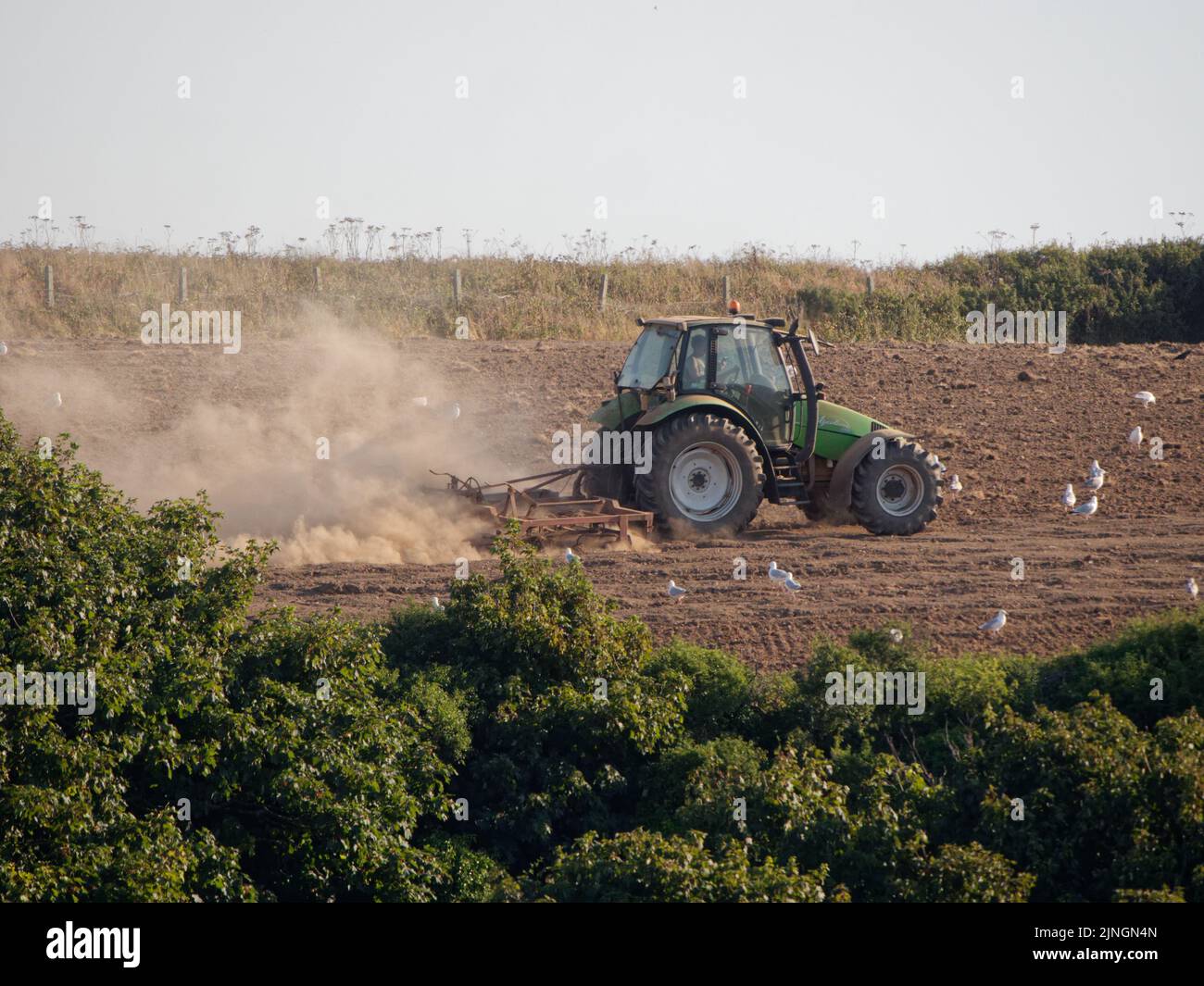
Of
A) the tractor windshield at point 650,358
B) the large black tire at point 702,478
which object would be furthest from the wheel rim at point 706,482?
the tractor windshield at point 650,358

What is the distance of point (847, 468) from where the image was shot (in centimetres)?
1461

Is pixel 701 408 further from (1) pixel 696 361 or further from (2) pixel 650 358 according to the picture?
(2) pixel 650 358

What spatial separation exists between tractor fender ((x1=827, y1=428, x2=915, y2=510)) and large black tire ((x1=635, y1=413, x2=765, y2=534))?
2.83 feet

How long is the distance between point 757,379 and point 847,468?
4.48 feet

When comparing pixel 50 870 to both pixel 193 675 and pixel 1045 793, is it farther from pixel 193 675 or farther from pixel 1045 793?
pixel 1045 793

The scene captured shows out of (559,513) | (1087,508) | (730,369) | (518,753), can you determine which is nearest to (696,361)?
(730,369)

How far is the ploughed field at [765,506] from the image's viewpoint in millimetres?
12320

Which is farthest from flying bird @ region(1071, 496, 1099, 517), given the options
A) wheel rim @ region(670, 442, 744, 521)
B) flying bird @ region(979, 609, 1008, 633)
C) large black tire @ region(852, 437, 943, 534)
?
flying bird @ region(979, 609, 1008, 633)

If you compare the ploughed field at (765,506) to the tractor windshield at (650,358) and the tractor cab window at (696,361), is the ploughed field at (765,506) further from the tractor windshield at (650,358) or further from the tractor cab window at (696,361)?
the tractor windshield at (650,358)

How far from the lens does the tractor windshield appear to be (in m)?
14.4

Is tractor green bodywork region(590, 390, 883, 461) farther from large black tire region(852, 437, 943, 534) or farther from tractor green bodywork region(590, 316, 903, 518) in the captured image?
large black tire region(852, 437, 943, 534)

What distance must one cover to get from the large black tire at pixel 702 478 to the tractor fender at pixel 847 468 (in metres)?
0.86
